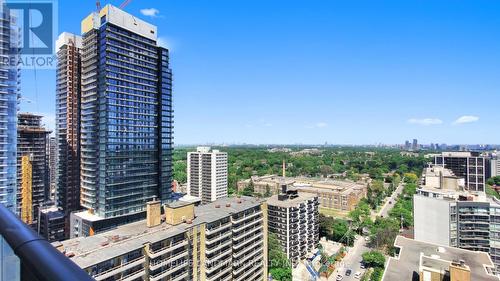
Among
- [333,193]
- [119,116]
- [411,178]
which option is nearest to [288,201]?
[119,116]

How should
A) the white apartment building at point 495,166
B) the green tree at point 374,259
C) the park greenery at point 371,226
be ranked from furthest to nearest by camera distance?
the white apartment building at point 495,166 → the park greenery at point 371,226 → the green tree at point 374,259

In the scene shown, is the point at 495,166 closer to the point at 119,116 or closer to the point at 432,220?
the point at 432,220

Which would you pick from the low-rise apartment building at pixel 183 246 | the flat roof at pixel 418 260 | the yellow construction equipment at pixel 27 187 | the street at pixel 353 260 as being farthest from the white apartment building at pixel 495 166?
the yellow construction equipment at pixel 27 187

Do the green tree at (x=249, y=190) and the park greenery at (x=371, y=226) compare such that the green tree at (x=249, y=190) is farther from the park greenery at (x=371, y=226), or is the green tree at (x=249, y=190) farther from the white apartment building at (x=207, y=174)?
the park greenery at (x=371, y=226)

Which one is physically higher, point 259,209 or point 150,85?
point 150,85

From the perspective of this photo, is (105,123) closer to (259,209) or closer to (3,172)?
(3,172)

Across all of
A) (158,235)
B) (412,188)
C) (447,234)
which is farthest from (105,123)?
(412,188)

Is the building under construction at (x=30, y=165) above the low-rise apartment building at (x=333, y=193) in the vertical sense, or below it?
above
